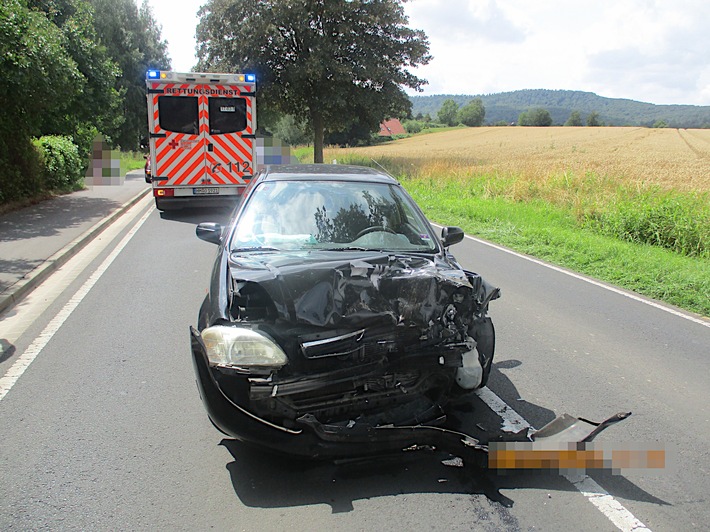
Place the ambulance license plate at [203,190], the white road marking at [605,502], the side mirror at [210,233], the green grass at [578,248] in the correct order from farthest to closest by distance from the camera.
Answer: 1. the ambulance license plate at [203,190]
2. the green grass at [578,248]
3. the side mirror at [210,233]
4. the white road marking at [605,502]

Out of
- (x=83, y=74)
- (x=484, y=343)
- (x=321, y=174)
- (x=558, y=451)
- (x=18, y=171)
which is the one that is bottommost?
(x=558, y=451)

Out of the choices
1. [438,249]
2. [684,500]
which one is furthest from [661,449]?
[438,249]

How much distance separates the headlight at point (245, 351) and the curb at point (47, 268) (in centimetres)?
470

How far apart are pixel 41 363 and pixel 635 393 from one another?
4753mm

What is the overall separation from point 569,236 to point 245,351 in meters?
9.74

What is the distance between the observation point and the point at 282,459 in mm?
3410

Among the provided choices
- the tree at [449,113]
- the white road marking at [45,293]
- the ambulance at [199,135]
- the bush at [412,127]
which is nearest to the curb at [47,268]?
the white road marking at [45,293]

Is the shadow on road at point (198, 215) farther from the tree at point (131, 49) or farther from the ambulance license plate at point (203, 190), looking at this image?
the tree at point (131, 49)

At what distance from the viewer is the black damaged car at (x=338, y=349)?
3.02 m

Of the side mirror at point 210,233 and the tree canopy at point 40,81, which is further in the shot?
the tree canopy at point 40,81

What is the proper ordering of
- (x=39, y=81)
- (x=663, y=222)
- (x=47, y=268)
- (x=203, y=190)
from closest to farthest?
(x=47, y=268)
(x=663, y=222)
(x=39, y=81)
(x=203, y=190)

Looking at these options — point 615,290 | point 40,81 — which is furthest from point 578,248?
point 40,81

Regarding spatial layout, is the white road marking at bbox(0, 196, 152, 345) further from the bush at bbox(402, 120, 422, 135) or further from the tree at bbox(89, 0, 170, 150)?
the bush at bbox(402, 120, 422, 135)

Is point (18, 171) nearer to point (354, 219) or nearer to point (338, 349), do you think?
point (354, 219)
